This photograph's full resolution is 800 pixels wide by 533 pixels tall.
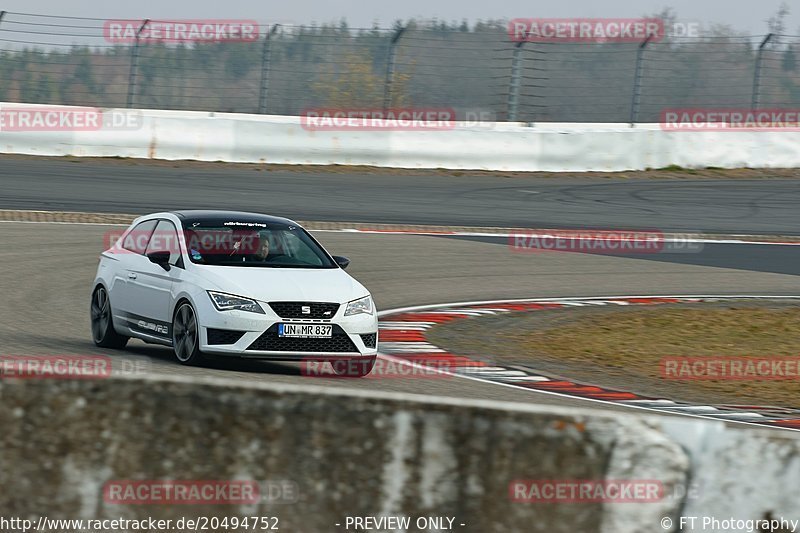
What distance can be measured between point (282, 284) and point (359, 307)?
1.96 ft

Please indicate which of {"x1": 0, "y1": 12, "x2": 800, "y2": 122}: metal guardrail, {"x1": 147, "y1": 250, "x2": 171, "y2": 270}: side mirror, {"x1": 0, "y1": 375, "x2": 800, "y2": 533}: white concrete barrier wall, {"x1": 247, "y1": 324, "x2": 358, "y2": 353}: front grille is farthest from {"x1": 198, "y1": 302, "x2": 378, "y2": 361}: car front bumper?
{"x1": 0, "y1": 12, "x2": 800, "y2": 122}: metal guardrail

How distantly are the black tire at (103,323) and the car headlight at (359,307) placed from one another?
2192 mm

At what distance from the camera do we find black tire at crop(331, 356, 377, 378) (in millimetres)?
9828

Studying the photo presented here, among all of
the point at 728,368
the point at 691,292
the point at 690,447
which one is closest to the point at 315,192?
the point at 691,292

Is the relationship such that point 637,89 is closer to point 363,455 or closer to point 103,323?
point 103,323

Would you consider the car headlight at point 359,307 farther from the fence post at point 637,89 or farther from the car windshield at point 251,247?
the fence post at point 637,89

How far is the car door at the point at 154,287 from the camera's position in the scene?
998 cm

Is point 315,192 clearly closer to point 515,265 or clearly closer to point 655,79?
point 515,265

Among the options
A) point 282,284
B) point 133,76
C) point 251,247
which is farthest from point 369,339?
point 133,76

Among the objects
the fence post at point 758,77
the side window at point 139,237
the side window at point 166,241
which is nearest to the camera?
the side window at point 166,241

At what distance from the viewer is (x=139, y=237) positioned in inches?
431

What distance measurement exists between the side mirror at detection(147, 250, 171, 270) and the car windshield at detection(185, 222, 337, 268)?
194mm

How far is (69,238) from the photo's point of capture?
55.5ft

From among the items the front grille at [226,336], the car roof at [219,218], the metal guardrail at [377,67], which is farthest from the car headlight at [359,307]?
the metal guardrail at [377,67]
